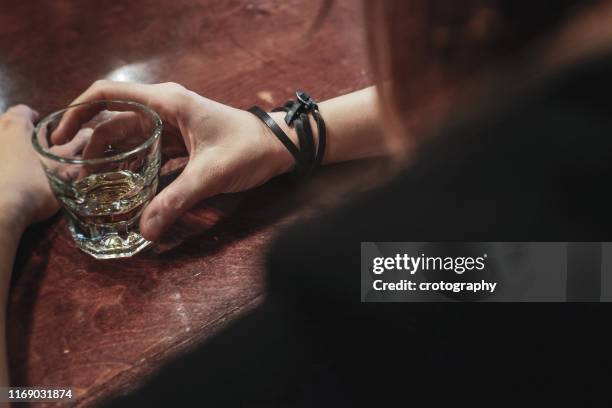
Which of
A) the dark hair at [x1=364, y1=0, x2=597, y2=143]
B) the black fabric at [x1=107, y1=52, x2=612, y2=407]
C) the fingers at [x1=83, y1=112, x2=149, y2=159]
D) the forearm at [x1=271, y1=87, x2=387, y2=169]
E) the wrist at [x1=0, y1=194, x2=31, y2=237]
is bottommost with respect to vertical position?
the black fabric at [x1=107, y1=52, x2=612, y2=407]

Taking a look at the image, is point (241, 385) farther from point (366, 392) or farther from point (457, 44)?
point (457, 44)

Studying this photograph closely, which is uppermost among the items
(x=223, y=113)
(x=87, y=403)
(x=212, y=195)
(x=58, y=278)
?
(x=223, y=113)

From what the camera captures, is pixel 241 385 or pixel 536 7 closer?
pixel 536 7

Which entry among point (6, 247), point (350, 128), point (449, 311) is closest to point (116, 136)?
point (6, 247)

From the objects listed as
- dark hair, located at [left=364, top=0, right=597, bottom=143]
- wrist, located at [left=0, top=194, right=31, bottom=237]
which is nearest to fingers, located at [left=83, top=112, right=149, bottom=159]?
wrist, located at [left=0, top=194, right=31, bottom=237]

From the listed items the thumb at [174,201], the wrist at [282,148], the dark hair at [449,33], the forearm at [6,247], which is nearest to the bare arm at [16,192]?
the forearm at [6,247]

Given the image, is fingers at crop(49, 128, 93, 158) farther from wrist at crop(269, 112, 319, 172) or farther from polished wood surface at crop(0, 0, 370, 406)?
wrist at crop(269, 112, 319, 172)

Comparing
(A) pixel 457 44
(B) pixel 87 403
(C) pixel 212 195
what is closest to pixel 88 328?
(B) pixel 87 403
